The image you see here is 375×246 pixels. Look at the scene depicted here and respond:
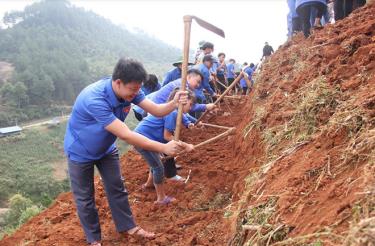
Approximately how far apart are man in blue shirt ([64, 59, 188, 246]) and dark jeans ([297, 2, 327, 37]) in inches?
126

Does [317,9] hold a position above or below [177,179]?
above

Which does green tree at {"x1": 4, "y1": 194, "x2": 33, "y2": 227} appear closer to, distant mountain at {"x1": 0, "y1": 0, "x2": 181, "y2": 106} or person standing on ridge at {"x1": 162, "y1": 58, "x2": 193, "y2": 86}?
person standing on ridge at {"x1": 162, "y1": 58, "x2": 193, "y2": 86}

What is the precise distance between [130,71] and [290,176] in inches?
56.6

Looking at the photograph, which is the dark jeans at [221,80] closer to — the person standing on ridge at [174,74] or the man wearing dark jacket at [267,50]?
the man wearing dark jacket at [267,50]

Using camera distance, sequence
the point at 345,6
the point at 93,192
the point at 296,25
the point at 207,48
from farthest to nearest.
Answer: the point at 296,25 → the point at 207,48 → the point at 345,6 → the point at 93,192

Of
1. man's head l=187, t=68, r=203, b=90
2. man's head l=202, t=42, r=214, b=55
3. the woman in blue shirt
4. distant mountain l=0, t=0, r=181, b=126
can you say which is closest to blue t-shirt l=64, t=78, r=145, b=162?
the woman in blue shirt

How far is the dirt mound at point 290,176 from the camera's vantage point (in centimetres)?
197

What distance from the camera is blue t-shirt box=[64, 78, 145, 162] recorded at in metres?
3.12

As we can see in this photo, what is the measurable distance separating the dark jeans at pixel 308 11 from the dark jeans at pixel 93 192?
385 cm

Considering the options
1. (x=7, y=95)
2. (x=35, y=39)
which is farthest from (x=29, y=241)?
(x=35, y=39)

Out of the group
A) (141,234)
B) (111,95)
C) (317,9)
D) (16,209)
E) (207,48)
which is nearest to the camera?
(111,95)

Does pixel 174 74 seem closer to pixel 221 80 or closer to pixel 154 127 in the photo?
pixel 154 127

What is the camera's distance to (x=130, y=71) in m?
3.02

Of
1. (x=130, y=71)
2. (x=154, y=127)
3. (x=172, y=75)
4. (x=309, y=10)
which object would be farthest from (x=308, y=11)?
(x=130, y=71)
